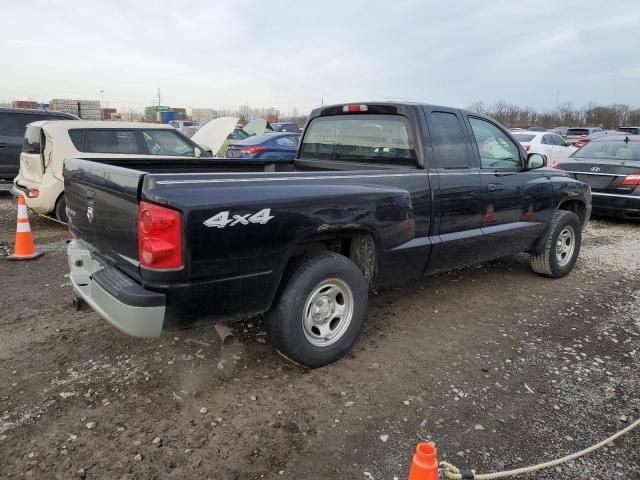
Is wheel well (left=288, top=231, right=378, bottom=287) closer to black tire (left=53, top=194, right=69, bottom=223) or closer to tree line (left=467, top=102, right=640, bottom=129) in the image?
black tire (left=53, top=194, right=69, bottom=223)

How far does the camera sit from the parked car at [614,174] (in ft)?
26.8

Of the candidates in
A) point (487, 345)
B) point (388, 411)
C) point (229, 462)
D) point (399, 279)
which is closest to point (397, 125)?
point (399, 279)

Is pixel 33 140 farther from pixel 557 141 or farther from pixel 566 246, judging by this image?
pixel 557 141

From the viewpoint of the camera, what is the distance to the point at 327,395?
307 centimetres

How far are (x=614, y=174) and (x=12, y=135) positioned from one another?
1158cm

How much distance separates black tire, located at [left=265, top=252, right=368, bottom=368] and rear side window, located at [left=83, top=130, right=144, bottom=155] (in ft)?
18.2

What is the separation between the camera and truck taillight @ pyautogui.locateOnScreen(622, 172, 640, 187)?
26.5 ft

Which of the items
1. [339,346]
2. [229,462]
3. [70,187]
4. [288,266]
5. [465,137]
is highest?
[465,137]

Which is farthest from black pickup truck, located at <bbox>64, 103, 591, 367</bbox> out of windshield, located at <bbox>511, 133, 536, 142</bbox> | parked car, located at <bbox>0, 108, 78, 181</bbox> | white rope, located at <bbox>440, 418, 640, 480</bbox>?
windshield, located at <bbox>511, 133, 536, 142</bbox>

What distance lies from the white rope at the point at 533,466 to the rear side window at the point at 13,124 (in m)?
10.8

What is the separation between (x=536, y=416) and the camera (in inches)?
115

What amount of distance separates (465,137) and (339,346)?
2281mm

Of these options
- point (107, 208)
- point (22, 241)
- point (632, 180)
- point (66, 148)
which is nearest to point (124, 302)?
point (107, 208)

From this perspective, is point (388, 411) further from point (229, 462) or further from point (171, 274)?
point (171, 274)
